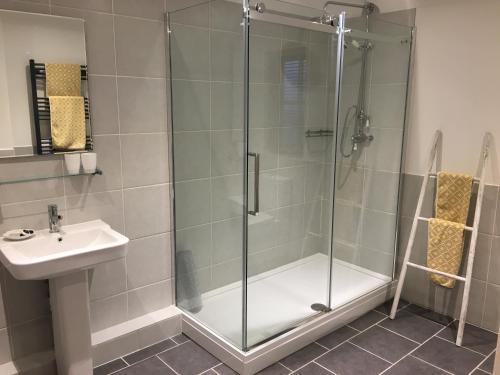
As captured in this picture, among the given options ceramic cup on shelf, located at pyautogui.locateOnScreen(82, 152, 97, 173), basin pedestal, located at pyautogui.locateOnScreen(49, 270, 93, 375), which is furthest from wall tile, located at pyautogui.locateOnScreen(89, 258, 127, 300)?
ceramic cup on shelf, located at pyautogui.locateOnScreen(82, 152, 97, 173)

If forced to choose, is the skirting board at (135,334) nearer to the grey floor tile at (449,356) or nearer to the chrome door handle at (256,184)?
the chrome door handle at (256,184)

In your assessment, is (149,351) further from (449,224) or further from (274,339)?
(449,224)

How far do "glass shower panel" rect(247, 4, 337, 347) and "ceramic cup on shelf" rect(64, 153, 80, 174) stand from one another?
893 mm

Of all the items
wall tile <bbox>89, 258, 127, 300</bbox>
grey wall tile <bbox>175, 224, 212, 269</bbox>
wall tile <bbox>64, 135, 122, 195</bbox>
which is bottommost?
wall tile <bbox>89, 258, 127, 300</bbox>

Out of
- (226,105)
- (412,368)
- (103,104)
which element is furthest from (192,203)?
(412,368)

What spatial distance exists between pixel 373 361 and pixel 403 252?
0.99 meters

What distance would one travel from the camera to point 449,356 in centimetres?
243

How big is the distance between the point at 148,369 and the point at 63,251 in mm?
827

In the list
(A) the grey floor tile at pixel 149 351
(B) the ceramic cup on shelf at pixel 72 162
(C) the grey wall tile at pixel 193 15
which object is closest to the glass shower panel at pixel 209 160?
(C) the grey wall tile at pixel 193 15

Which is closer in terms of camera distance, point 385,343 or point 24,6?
point 24,6

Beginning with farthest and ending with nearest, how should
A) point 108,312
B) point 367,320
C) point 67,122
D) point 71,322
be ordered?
point 367,320 → point 108,312 → point 67,122 → point 71,322

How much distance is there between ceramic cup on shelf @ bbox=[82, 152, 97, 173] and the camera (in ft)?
6.97

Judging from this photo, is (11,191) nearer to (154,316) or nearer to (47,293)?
(47,293)

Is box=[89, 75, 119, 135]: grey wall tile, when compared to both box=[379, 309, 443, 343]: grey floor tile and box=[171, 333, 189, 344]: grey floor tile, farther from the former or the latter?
box=[379, 309, 443, 343]: grey floor tile
